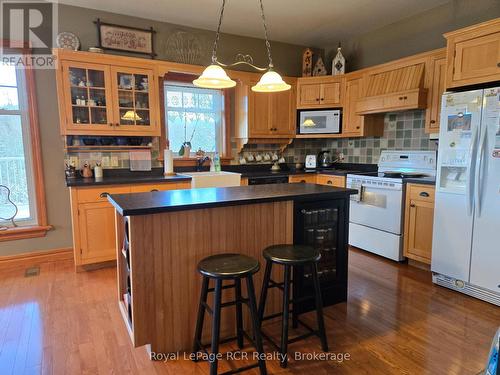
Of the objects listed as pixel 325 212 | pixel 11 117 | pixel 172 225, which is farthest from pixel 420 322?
pixel 11 117

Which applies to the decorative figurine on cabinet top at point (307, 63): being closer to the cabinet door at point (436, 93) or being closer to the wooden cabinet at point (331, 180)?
the wooden cabinet at point (331, 180)

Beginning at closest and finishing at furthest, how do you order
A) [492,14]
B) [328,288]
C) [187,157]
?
[328,288]
[492,14]
[187,157]

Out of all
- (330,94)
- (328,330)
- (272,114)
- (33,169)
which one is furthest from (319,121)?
(33,169)

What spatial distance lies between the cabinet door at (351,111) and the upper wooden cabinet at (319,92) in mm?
127

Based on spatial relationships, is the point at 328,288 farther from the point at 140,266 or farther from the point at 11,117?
the point at 11,117

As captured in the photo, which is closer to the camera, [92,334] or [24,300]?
[92,334]

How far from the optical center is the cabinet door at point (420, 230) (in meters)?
3.13

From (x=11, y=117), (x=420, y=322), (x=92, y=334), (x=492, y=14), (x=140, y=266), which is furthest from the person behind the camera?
(x=11, y=117)

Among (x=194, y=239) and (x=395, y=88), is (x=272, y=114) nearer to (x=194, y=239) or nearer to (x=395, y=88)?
(x=395, y=88)

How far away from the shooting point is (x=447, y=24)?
135 inches

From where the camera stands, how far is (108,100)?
3.41m

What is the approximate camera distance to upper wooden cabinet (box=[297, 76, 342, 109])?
4324 millimetres

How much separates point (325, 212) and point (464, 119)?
141 cm

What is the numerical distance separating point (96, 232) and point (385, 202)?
3036mm
